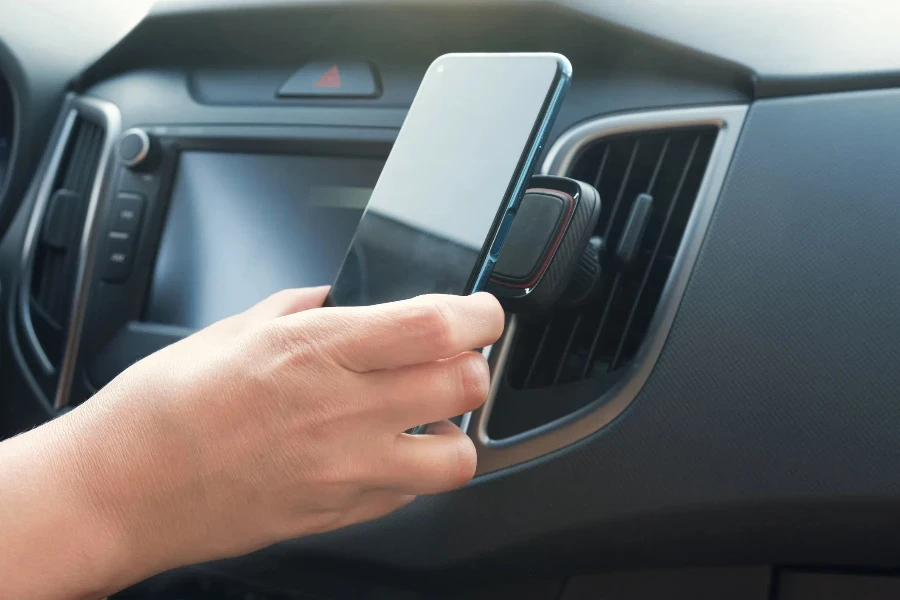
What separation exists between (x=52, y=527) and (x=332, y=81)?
2.05ft

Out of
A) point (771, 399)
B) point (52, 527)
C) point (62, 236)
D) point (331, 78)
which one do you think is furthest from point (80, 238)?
point (771, 399)

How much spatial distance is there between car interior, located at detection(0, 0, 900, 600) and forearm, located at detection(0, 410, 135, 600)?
27 cm

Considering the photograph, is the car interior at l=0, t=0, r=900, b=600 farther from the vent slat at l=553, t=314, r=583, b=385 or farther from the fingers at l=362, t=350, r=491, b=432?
the fingers at l=362, t=350, r=491, b=432

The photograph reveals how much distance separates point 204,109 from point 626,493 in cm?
76

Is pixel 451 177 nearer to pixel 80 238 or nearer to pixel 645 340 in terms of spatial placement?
pixel 645 340

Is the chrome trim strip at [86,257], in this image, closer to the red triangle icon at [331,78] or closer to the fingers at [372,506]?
the red triangle icon at [331,78]

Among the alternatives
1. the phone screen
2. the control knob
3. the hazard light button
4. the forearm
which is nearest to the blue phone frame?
the phone screen

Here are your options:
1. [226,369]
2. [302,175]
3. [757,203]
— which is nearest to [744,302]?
[757,203]

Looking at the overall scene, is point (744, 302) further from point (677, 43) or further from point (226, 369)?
point (226, 369)

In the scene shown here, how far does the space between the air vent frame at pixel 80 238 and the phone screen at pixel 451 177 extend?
58 cm

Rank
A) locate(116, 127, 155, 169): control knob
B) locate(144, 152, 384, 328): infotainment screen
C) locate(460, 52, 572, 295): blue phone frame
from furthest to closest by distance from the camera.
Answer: locate(116, 127, 155, 169): control knob
locate(144, 152, 384, 328): infotainment screen
locate(460, 52, 572, 295): blue phone frame

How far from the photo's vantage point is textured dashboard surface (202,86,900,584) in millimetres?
575

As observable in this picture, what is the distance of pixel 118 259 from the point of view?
1.04m

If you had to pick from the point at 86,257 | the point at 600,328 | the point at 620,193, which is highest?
the point at 620,193
